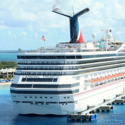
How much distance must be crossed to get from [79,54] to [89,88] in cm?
674

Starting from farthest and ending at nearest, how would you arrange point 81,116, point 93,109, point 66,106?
point 93,109
point 81,116
point 66,106

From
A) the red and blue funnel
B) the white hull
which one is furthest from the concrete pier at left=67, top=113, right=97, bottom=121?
the red and blue funnel

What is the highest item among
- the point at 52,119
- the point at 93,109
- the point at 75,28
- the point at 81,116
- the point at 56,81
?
the point at 75,28

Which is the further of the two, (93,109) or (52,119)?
(93,109)

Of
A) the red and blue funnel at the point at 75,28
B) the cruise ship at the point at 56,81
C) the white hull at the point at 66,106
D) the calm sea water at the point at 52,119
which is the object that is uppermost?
the red and blue funnel at the point at 75,28

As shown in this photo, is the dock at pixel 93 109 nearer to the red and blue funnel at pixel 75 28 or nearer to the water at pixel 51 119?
the water at pixel 51 119

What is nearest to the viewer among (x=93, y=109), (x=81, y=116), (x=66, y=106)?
(x=66, y=106)

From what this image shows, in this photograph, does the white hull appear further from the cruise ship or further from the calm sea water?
the calm sea water

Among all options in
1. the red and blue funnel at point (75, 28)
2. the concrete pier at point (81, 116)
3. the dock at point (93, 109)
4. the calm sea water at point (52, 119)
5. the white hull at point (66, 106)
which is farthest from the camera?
the red and blue funnel at point (75, 28)

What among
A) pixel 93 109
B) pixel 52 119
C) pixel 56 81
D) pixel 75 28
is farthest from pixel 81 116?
pixel 75 28

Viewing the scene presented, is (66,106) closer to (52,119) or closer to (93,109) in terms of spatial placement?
(52,119)

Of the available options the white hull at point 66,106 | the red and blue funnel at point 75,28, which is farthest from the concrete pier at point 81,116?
the red and blue funnel at point 75,28

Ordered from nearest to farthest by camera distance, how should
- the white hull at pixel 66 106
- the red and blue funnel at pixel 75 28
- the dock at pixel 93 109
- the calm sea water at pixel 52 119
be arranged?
the calm sea water at pixel 52 119 < the white hull at pixel 66 106 < the dock at pixel 93 109 < the red and blue funnel at pixel 75 28

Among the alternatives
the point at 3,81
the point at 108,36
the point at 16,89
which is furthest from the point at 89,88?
the point at 3,81
